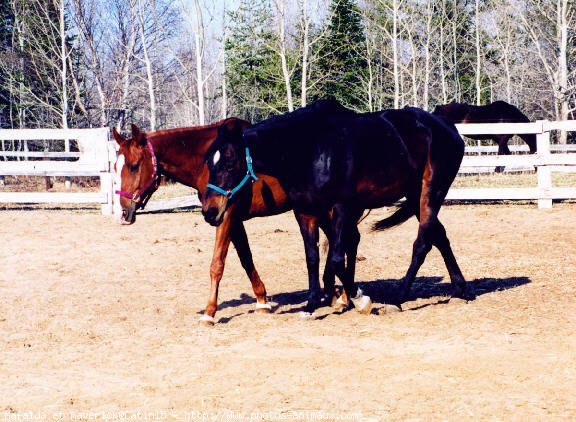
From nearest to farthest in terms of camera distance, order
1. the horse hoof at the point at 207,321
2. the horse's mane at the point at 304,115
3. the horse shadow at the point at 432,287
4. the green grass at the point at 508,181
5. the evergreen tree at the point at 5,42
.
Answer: the horse hoof at the point at 207,321
the horse's mane at the point at 304,115
the horse shadow at the point at 432,287
the green grass at the point at 508,181
the evergreen tree at the point at 5,42

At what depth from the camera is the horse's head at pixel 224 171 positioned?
523cm

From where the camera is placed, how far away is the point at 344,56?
36531 mm

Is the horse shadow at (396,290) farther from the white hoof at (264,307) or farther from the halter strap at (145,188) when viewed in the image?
the halter strap at (145,188)

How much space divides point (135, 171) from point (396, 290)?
2.75 metres

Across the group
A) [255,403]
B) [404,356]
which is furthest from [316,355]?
[255,403]

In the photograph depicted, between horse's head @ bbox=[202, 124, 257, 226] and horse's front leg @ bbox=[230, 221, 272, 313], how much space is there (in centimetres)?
55

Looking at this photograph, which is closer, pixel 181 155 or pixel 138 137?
pixel 138 137

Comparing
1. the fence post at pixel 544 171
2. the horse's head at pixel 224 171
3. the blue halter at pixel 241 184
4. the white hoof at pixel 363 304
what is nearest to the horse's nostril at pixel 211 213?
the horse's head at pixel 224 171

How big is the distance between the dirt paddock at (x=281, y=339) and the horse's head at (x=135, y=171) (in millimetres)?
983

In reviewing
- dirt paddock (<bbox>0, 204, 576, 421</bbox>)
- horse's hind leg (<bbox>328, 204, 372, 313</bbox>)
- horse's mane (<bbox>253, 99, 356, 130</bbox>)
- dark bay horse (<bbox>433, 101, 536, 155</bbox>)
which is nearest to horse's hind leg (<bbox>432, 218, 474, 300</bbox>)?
dirt paddock (<bbox>0, 204, 576, 421</bbox>)

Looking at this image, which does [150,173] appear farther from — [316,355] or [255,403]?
[255,403]

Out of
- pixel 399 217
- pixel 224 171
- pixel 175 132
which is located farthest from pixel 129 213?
pixel 399 217

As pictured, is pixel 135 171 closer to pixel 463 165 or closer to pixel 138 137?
pixel 138 137

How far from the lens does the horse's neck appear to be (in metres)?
5.81
